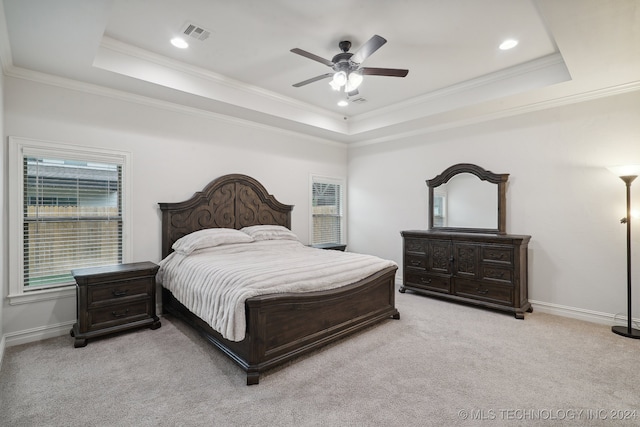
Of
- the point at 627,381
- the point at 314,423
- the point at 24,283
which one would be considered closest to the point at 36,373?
the point at 24,283

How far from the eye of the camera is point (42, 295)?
317cm

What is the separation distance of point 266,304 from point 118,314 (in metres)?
1.83

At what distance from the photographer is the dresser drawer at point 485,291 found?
3857mm

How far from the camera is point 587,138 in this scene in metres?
3.74

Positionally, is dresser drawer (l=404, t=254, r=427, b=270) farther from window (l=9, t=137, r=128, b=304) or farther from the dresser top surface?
window (l=9, t=137, r=128, b=304)

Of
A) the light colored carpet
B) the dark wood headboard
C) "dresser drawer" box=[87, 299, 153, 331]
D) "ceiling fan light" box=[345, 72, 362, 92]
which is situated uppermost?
"ceiling fan light" box=[345, 72, 362, 92]

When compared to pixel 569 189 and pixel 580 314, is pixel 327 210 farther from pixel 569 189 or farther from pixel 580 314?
pixel 580 314

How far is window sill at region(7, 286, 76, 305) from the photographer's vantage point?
9.96 ft

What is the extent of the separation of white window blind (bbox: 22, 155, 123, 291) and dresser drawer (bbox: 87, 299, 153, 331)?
0.64 m

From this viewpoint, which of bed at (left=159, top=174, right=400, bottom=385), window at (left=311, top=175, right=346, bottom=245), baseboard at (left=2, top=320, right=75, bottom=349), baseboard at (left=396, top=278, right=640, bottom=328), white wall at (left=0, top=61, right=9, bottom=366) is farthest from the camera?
window at (left=311, top=175, right=346, bottom=245)

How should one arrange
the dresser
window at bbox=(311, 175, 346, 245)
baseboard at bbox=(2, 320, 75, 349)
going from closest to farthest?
baseboard at bbox=(2, 320, 75, 349) → the dresser → window at bbox=(311, 175, 346, 245)

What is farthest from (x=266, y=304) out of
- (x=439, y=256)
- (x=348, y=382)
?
(x=439, y=256)

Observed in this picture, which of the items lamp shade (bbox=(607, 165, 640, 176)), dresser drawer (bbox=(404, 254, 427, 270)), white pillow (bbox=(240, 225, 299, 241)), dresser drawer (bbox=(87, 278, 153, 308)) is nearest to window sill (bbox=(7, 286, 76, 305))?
dresser drawer (bbox=(87, 278, 153, 308))

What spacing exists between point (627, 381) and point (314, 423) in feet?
7.93
